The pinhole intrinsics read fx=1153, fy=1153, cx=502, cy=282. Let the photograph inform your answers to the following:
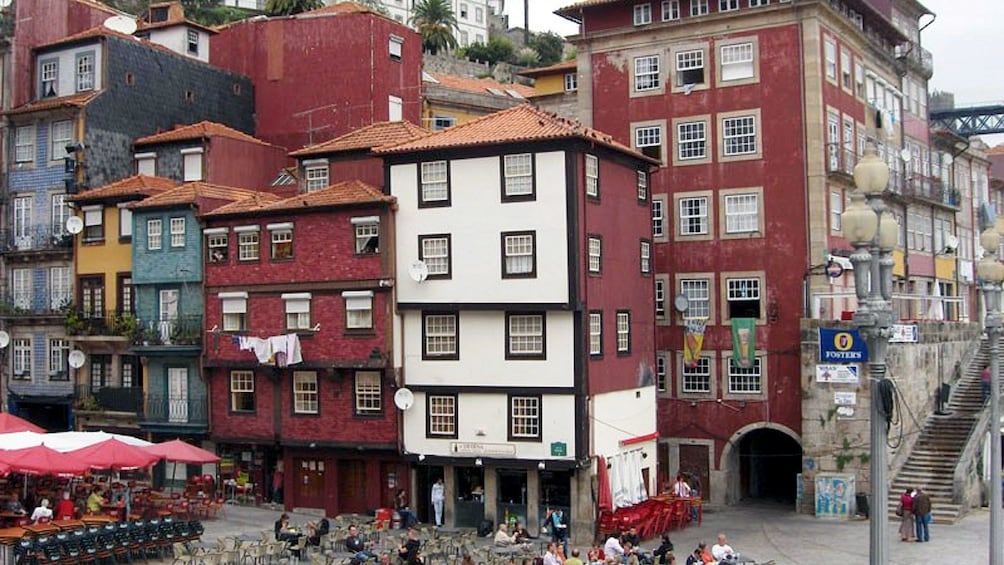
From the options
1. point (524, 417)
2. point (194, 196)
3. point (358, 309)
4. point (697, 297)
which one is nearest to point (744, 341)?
point (697, 297)

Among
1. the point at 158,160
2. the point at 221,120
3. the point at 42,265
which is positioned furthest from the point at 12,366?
the point at 221,120

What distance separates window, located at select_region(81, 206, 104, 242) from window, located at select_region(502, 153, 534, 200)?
19802 mm

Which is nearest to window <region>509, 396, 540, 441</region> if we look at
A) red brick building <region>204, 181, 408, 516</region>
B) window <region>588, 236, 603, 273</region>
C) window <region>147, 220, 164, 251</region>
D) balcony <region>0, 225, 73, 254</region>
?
red brick building <region>204, 181, 408, 516</region>

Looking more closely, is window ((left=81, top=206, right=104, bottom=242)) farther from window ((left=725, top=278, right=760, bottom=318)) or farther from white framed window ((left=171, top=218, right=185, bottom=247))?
window ((left=725, top=278, right=760, bottom=318))

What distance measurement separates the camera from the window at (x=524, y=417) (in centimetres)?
3809

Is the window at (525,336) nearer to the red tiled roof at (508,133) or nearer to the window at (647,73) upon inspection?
the red tiled roof at (508,133)

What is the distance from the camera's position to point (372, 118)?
182 feet

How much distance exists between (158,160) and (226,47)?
10.1 m

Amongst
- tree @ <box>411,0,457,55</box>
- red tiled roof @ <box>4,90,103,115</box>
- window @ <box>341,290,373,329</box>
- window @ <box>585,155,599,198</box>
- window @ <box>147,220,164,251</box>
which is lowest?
window @ <box>341,290,373,329</box>

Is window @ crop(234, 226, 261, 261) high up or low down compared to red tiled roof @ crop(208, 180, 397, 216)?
down

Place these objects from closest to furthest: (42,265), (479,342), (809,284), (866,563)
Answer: (866,563) → (479,342) → (809,284) → (42,265)

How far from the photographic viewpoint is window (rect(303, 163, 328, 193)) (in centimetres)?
4575

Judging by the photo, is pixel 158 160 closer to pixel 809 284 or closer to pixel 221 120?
pixel 221 120

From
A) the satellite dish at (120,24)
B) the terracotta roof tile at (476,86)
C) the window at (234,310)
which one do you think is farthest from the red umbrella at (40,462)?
the terracotta roof tile at (476,86)
